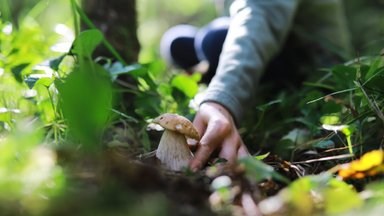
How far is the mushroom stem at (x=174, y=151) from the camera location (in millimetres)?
913

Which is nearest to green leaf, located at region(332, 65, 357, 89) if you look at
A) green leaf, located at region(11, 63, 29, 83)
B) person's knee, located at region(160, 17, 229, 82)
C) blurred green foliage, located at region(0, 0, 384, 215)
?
blurred green foliage, located at region(0, 0, 384, 215)

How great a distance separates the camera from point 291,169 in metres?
0.87

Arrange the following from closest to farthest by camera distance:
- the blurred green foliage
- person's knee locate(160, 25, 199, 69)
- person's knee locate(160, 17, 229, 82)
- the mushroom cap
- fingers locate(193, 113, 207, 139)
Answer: the blurred green foliage
the mushroom cap
fingers locate(193, 113, 207, 139)
person's knee locate(160, 17, 229, 82)
person's knee locate(160, 25, 199, 69)

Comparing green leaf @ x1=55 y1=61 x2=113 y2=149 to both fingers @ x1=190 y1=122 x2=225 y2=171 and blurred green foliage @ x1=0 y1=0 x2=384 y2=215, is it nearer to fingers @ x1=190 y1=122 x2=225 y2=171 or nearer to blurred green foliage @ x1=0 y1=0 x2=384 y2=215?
blurred green foliage @ x1=0 y1=0 x2=384 y2=215

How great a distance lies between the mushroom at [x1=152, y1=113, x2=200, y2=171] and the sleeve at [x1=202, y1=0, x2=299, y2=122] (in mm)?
251

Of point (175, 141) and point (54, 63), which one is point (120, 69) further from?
point (175, 141)

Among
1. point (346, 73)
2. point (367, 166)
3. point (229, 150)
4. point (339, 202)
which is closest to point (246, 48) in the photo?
point (346, 73)

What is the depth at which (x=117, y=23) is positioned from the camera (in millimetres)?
1532

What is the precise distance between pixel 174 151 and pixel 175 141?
Answer: 20 mm

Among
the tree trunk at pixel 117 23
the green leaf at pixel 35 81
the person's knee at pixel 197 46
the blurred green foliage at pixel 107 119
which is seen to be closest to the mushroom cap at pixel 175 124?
the blurred green foliage at pixel 107 119

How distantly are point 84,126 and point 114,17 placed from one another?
1044mm

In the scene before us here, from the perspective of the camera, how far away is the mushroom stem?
3.00ft

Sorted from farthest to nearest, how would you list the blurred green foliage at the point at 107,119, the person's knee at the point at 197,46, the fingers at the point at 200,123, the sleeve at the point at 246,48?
1. the person's knee at the point at 197,46
2. the sleeve at the point at 246,48
3. the fingers at the point at 200,123
4. the blurred green foliage at the point at 107,119

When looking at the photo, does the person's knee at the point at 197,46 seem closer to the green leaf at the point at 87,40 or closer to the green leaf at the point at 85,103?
the green leaf at the point at 87,40
